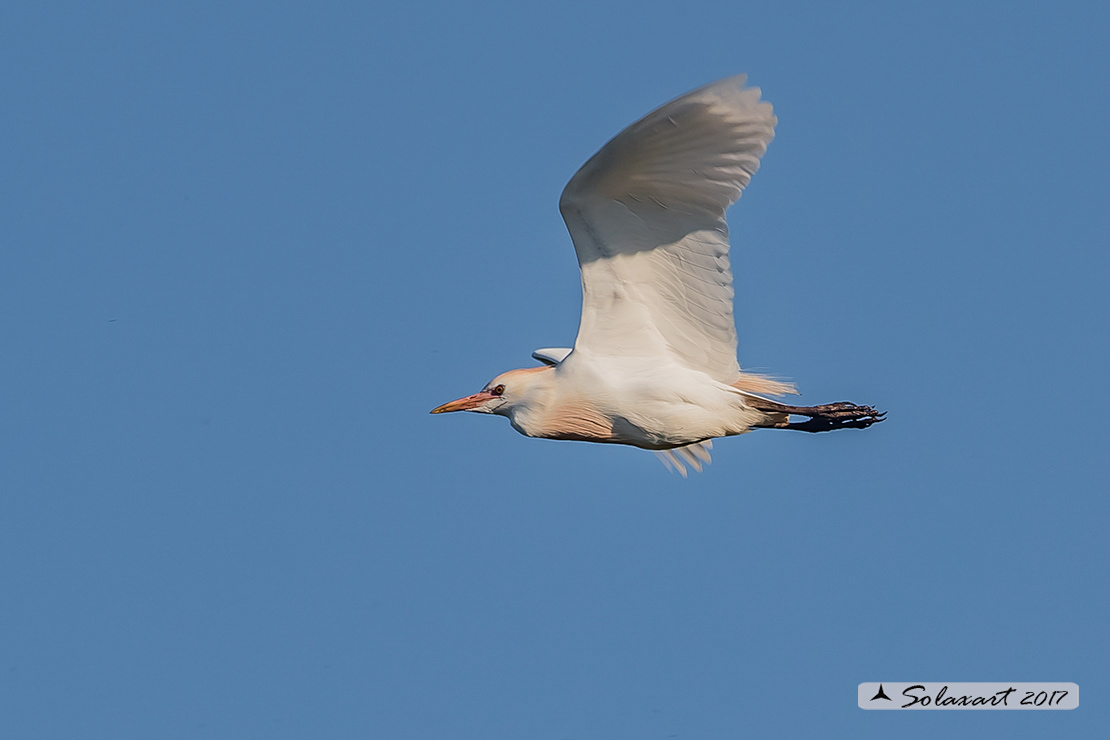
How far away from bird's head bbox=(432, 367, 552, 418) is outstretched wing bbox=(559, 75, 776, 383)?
0.52 meters

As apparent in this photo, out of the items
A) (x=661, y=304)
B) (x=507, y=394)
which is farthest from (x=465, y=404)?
(x=661, y=304)

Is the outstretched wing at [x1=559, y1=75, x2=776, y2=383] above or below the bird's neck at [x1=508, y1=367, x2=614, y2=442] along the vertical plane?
above

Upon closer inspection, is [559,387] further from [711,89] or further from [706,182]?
[711,89]

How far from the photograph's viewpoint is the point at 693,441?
10.8 meters

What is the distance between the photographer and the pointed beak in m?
11.3

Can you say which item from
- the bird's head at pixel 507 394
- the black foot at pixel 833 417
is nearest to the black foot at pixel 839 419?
the black foot at pixel 833 417

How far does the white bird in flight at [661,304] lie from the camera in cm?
936

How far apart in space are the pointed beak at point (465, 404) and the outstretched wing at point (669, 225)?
3.26 feet

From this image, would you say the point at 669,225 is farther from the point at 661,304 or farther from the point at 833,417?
the point at 833,417

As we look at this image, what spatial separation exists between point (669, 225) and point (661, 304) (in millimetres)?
739

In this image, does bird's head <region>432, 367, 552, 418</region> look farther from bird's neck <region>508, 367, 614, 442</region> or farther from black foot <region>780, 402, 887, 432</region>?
black foot <region>780, 402, 887, 432</region>

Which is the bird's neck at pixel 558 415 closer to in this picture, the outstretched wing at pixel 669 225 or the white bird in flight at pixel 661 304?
the white bird in flight at pixel 661 304

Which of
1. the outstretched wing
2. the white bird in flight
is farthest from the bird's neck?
the outstretched wing

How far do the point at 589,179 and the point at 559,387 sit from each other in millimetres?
1843
